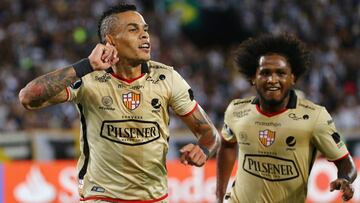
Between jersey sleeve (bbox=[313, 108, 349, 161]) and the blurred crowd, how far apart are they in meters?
8.91

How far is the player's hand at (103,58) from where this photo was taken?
600 cm

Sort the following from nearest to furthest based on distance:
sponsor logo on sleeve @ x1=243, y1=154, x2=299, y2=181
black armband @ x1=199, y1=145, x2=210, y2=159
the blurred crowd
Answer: black armband @ x1=199, y1=145, x2=210, y2=159
sponsor logo on sleeve @ x1=243, y1=154, x2=299, y2=181
the blurred crowd

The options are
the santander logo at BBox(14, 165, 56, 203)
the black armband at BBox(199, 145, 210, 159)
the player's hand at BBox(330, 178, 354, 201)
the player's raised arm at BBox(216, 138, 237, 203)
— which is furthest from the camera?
the santander logo at BBox(14, 165, 56, 203)

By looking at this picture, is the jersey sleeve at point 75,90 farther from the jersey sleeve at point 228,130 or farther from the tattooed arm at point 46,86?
the jersey sleeve at point 228,130

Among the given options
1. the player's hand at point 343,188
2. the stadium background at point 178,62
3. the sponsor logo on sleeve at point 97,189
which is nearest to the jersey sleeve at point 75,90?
the sponsor logo on sleeve at point 97,189

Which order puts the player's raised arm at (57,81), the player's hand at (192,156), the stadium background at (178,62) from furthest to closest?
1. the stadium background at (178,62)
2. the player's raised arm at (57,81)
3. the player's hand at (192,156)

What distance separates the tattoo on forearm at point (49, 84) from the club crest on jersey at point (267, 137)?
165 cm

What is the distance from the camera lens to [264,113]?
23.2ft

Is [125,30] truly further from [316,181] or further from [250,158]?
[316,181]

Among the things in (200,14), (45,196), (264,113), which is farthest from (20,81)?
(264,113)

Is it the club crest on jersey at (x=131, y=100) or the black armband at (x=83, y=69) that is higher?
the black armband at (x=83, y=69)

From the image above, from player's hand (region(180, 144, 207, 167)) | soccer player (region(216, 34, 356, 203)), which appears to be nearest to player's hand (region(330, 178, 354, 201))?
soccer player (region(216, 34, 356, 203))

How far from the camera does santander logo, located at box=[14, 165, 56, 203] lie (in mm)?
12625

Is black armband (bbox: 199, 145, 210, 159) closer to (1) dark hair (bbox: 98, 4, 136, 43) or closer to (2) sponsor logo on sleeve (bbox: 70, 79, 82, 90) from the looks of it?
(2) sponsor logo on sleeve (bbox: 70, 79, 82, 90)
